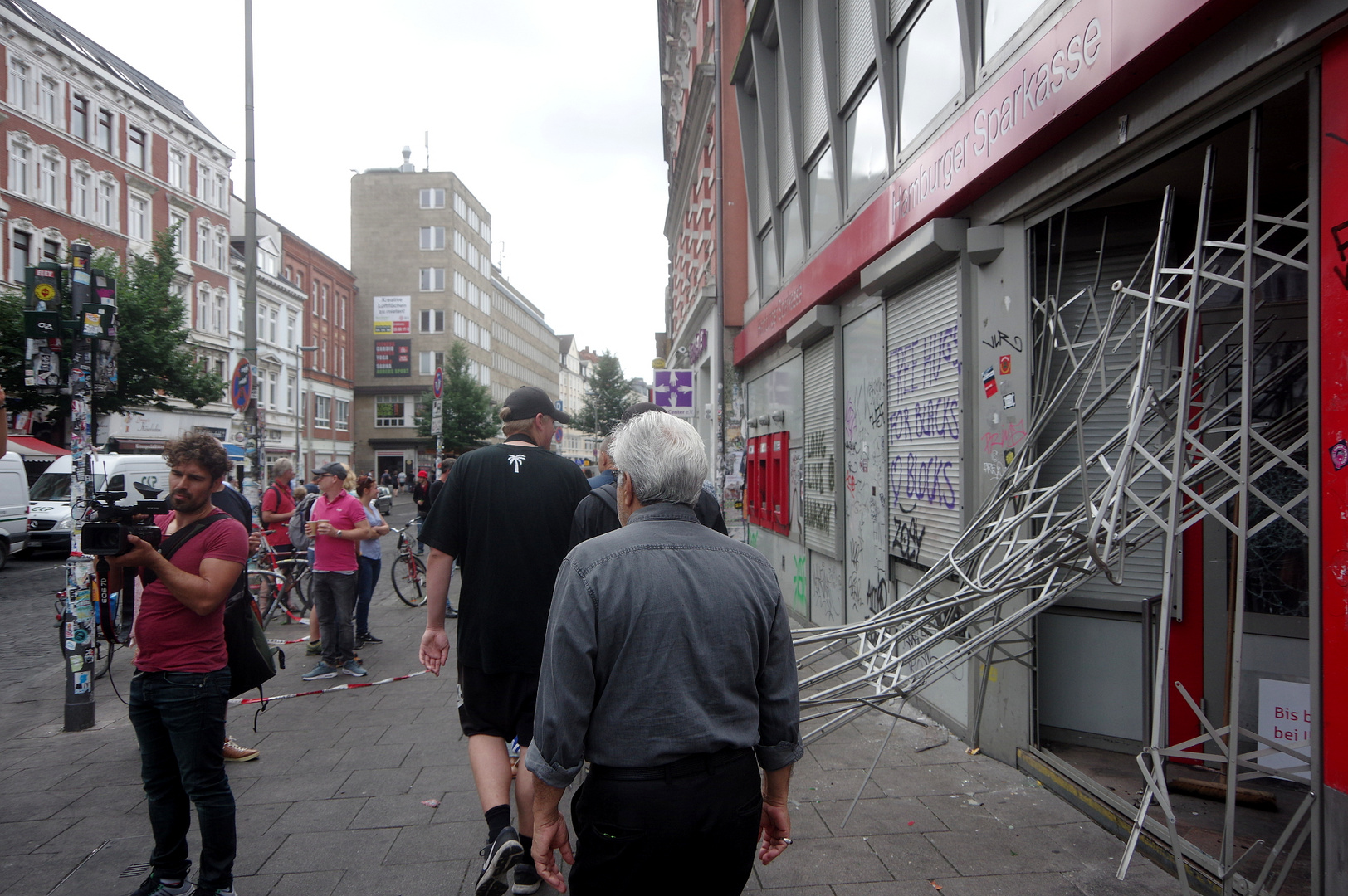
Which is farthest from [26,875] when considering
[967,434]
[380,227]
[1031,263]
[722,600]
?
[380,227]

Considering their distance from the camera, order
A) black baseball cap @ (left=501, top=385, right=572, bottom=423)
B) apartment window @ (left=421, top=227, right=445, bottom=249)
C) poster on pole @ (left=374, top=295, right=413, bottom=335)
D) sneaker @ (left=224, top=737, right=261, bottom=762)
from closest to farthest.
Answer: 1. black baseball cap @ (left=501, top=385, right=572, bottom=423)
2. sneaker @ (left=224, top=737, right=261, bottom=762)
3. poster on pole @ (left=374, top=295, right=413, bottom=335)
4. apartment window @ (left=421, top=227, right=445, bottom=249)

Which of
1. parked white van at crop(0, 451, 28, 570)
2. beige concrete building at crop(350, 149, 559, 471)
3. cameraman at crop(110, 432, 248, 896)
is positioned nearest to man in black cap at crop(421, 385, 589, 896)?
cameraman at crop(110, 432, 248, 896)

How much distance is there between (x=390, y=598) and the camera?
13.0 metres

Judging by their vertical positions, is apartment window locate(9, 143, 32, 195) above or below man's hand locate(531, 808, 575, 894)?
above

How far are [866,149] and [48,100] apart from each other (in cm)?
3474

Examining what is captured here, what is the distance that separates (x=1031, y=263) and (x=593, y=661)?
12.9ft

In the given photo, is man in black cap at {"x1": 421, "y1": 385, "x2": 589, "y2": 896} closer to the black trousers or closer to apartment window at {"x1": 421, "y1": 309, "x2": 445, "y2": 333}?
the black trousers

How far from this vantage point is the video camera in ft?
10.4

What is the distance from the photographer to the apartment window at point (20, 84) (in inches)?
1147

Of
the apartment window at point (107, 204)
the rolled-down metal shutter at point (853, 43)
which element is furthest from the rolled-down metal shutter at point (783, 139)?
the apartment window at point (107, 204)

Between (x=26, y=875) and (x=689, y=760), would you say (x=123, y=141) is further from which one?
(x=689, y=760)

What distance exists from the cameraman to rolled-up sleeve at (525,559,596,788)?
206 centimetres

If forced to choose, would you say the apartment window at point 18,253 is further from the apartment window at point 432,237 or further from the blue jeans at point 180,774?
the apartment window at point 432,237

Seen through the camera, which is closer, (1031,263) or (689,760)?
(689,760)
